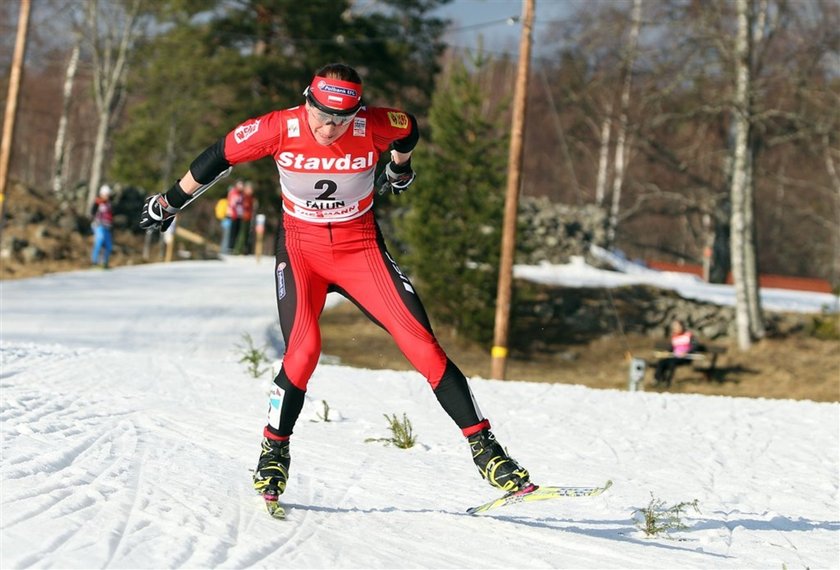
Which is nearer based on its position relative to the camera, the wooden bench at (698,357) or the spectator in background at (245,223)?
the wooden bench at (698,357)

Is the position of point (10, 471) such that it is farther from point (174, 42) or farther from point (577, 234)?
point (174, 42)

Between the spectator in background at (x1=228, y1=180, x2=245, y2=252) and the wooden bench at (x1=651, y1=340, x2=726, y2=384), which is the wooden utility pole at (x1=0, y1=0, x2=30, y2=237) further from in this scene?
the wooden bench at (x1=651, y1=340, x2=726, y2=384)

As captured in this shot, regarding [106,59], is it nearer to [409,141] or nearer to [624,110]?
[624,110]

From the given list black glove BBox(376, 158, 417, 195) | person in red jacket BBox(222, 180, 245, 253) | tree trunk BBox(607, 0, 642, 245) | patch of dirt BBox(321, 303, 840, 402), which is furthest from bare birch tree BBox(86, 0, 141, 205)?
black glove BBox(376, 158, 417, 195)

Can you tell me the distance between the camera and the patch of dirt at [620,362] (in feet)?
67.5

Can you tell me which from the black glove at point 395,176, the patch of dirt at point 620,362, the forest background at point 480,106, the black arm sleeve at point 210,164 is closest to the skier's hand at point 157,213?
the black arm sleeve at point 210,164

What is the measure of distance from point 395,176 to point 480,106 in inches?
703

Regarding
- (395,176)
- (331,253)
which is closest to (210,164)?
(331,253)

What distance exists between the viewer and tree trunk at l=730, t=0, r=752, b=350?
2244 centimetres

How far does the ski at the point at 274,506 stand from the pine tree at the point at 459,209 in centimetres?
1835

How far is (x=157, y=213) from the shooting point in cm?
558

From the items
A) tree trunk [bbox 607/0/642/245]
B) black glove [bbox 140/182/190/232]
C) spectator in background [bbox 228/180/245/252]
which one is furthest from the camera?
spectator in background [bbox 228/180/245/252]

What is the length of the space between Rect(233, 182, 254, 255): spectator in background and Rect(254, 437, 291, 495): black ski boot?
2262cm

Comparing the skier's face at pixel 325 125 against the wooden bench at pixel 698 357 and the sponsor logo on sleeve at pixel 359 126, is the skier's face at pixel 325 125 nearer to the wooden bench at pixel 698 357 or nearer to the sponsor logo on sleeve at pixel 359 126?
the sponsor logo on sleeve at pixel 359 126
